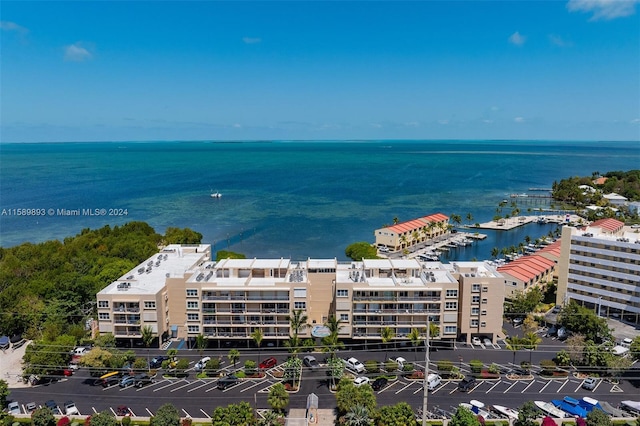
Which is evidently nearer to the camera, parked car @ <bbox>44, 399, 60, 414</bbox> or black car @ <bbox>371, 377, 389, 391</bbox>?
parked car @ <bbox>44, 399, 60, 414</bbox>

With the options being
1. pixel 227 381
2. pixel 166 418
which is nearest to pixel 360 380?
pixel 227 381

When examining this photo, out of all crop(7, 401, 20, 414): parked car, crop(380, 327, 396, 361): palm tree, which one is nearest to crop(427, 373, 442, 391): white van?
crop(380, 327, 396, 361): palm tree

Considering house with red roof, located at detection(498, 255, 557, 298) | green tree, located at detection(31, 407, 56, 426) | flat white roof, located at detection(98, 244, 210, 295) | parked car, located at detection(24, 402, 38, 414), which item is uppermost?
flat white roof, located at detection(98, 244, 210, 295)

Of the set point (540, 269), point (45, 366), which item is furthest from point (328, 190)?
point (45, 366)

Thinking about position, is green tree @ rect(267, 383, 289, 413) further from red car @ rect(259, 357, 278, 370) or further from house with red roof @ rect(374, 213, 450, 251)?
house with red roof @ rect(374, 213, 450, 251)

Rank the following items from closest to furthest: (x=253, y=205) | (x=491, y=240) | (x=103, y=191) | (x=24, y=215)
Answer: (x=491, y=240), (x=24, y=215), (x=253, y=205), (x=103, y=191)

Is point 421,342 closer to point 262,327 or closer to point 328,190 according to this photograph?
point 262,327
